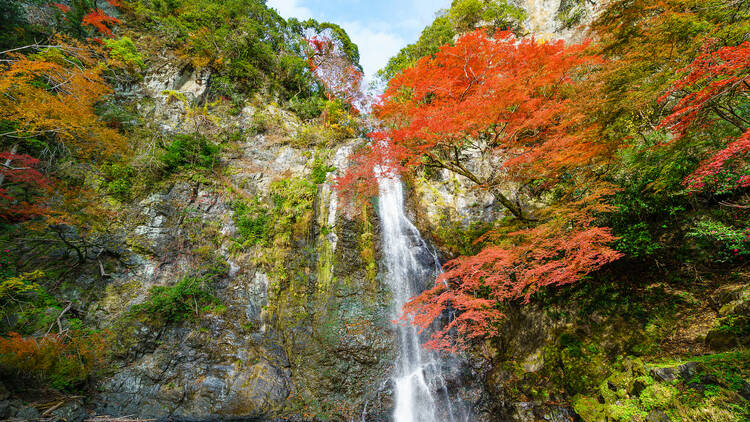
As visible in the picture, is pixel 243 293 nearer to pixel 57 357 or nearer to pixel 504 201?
pixel 57 357

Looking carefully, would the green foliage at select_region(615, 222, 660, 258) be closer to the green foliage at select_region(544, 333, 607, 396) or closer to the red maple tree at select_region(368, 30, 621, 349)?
the red maple tree at select_region(368, 30, 621, 349)

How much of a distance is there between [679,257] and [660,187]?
51.2 inches

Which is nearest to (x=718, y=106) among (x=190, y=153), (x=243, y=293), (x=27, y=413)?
(x=243, y=293)

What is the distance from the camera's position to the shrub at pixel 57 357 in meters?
4.98

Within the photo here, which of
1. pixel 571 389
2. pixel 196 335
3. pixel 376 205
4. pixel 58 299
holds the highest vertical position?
pixel 376 205

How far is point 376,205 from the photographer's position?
1032 centimetres

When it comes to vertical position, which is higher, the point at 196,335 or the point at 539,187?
the point at 539,187

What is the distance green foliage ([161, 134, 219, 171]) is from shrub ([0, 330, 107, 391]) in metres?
6.03

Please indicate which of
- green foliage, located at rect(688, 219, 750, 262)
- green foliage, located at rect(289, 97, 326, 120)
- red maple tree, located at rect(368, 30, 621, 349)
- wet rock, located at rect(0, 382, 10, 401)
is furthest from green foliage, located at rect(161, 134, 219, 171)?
green foliage, located at rect(688, 219, 750, 262)

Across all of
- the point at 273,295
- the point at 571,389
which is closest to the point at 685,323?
the point at 571,389

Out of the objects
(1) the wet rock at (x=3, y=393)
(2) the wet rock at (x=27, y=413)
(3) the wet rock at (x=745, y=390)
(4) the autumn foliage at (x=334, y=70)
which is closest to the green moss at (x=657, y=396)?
(3) the wet rock at (x=745, y=390)

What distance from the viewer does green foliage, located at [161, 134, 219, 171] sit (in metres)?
9.59

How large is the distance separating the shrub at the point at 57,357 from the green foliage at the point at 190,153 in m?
6.03

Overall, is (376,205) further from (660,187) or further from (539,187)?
(660,187)
